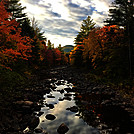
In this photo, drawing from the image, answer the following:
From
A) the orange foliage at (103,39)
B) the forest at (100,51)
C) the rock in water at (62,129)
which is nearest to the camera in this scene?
the rock in water at (62,129)

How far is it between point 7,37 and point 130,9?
12843 millimetres

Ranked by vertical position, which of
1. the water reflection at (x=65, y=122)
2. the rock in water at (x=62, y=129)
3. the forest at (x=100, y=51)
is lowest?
the water reflection at (x=65, y=122)

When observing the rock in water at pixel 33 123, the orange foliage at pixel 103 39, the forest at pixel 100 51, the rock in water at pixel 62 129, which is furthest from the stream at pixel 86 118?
the orange foliage at pixel 103 39

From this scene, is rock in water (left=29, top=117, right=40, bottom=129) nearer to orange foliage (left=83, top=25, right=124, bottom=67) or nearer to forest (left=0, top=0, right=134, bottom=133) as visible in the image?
forest (left=0, top=0, right=134, bottom=133)

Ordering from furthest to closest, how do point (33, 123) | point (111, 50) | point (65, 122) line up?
point (111, 50) < point (65, 122) < point (33, 123)

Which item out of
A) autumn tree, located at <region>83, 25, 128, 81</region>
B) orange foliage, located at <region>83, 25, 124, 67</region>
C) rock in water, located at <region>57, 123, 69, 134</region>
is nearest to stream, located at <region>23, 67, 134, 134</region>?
rock in water, located at <region>57, 123, 69, 134</region>

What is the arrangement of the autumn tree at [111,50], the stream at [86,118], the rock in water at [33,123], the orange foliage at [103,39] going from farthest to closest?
1. the orange foliage at [103,39]
2. the autumn tree at [111,50]
3. the rock in water at [33,123]
4. the stream at [86,118]

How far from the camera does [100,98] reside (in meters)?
10.1

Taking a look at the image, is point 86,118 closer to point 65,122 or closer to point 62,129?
point 65,122

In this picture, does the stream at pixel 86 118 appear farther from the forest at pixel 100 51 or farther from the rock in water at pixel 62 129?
the forest at pixel 100 51

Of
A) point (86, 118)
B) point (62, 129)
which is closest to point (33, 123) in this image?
point (62, 129)

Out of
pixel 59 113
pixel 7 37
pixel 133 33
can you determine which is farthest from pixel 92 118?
pixel 133 33

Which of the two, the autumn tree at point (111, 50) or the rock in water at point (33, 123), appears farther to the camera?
the autumn tree at point (111, 50)

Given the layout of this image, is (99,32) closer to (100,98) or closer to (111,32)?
(111,32)
